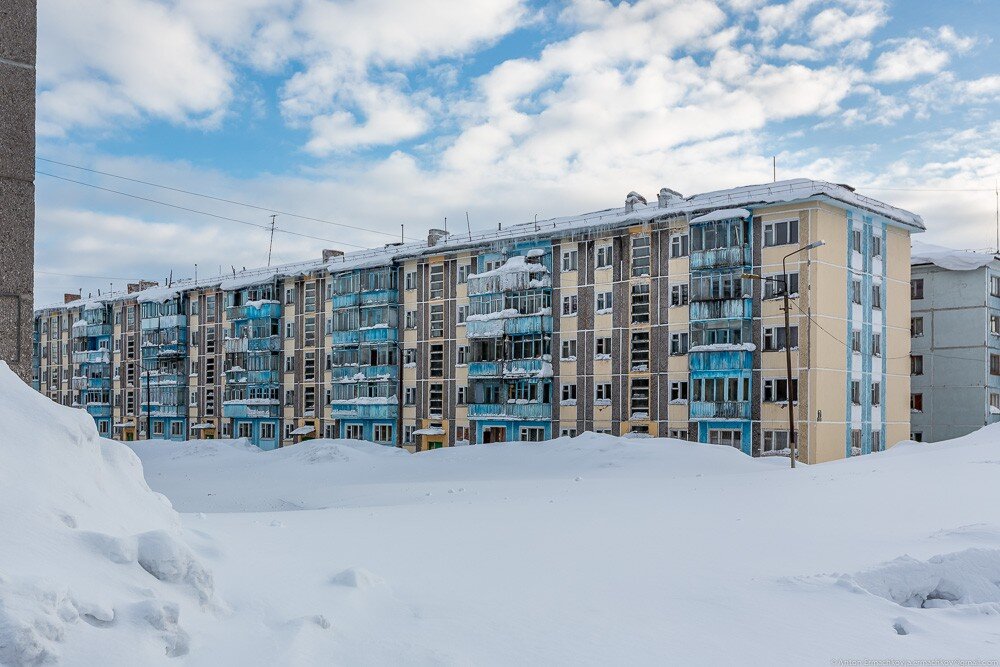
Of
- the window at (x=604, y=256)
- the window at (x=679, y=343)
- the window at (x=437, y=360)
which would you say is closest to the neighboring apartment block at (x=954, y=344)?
the window at (x=679, y=343)

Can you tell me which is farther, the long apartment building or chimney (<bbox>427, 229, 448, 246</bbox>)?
chimney (<bbox>427, 229, 448, 246</bbox>)

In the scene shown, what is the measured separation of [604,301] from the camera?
50.2m

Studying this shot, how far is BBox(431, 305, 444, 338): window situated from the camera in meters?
59.2

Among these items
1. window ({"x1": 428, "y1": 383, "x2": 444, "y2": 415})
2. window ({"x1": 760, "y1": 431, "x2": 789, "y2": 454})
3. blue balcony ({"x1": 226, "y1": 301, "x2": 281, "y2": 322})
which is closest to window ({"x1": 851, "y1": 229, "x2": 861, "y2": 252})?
window ({"x1": 760, "y1": 431, "x2": 789, "y2": 454})

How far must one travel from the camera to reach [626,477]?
99.5ft

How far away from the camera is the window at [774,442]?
42.3m

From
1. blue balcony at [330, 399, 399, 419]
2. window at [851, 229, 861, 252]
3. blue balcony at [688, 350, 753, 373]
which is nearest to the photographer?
blue balcony at [688, 350, 753, 373]

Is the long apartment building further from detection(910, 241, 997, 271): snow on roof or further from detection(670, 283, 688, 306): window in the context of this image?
detection(910, 241, 997, 271): snow on roof

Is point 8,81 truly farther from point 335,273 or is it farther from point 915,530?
point 335,273

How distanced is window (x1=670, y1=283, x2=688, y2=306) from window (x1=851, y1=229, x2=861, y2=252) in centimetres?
944

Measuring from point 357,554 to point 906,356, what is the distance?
4706 centimetres

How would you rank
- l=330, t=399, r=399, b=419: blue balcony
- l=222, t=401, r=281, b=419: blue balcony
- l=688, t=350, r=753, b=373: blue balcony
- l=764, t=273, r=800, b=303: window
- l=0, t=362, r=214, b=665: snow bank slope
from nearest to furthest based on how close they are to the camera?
l=0, t=362, r=214, b=665: snow bank slope < l=764, t=273, r=800, b=303: window < l=688, t=350, r=753, b=373: blue balcony < l=330, t=399, r=399, b=419: blue balcony < l=222, t=401, r=281, b=419: blue balcony

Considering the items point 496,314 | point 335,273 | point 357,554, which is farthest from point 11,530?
point 335,273

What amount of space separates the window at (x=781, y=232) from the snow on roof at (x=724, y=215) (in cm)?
155
